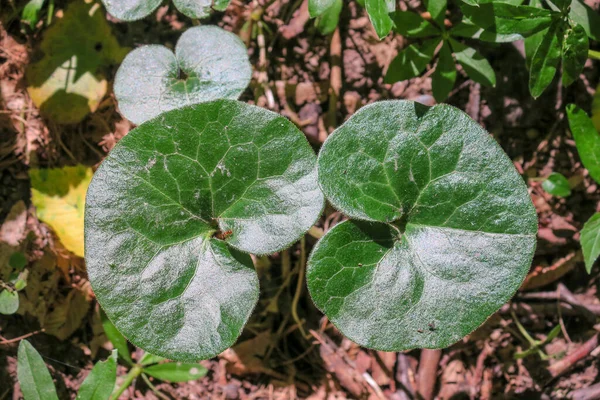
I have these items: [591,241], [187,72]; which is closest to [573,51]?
[591,241]

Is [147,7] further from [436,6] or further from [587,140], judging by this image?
[587,140]

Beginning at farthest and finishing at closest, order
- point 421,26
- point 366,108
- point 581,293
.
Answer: point 581,293 < point 421,26 < point 366,108

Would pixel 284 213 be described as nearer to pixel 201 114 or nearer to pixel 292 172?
pixel 292 172

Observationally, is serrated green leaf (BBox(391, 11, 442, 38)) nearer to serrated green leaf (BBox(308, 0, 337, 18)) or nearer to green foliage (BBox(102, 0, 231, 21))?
serrated green leaf (BBox(308, 0, 337, 18))

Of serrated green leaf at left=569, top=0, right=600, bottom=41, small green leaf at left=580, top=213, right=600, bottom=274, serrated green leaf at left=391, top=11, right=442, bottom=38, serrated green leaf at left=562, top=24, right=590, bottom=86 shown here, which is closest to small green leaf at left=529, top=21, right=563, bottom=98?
serrated green leaf at left=562, top=24, right=590, bottom=86

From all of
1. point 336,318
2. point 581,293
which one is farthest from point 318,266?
point 581,293

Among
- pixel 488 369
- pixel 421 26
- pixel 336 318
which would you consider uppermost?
pixel 421 26
